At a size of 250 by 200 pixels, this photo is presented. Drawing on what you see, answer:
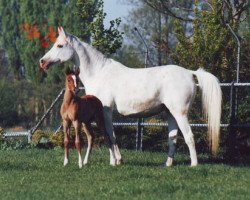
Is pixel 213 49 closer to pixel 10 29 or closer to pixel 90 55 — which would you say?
pixel 90 55

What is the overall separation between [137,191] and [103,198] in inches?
25.5

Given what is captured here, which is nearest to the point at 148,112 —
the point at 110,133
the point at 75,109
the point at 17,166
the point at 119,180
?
the point at 110,133

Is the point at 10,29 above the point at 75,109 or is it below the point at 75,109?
below

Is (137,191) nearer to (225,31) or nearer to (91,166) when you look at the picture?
(91,166)

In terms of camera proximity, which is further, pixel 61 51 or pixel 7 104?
pixel 7 104

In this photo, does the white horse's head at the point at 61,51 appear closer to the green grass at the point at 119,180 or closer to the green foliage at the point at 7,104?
the green grass at the point at 119,180

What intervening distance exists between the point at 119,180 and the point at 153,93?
264 cm

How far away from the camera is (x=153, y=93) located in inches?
513

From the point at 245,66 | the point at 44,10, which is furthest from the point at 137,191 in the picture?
the point at 44,10

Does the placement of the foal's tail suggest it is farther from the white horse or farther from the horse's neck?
the horse's neck

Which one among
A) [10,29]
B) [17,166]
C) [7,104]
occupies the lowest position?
[7,104]

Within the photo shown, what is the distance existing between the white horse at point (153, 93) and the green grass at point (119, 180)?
0.71 meters

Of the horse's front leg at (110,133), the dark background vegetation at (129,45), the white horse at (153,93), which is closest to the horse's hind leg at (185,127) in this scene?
the white horse at (153,93)

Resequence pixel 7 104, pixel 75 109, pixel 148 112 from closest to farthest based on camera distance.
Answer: pixel 75 109
pixel 148 112
pixel 7 104
